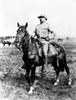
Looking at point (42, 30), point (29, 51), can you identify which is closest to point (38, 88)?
point (29, 51)

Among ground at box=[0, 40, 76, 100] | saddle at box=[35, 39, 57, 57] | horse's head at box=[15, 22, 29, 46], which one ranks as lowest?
ground at box=[0, 40, 76, 100]

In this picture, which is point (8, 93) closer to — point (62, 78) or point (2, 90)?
point (2, 90)

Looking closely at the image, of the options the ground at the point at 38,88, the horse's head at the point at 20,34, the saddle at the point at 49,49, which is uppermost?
the horse's head at the point at 20,34

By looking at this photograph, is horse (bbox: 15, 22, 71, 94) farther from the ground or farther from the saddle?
the ground

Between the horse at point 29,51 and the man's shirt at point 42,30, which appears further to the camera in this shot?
the man's shirt at point 42,30

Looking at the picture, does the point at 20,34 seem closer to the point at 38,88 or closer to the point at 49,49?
the point at 49,49

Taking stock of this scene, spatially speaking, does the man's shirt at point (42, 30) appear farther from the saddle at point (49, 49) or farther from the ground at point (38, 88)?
the ground at point (38, 88)

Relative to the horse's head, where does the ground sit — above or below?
below

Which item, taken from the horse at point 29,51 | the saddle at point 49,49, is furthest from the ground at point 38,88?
the saddle at point 49,49

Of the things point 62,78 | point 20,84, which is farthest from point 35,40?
point 62,78

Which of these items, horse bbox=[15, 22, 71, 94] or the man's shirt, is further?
the man's shirt

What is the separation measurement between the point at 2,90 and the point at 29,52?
6.30ft

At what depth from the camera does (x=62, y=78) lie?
36.9 ft

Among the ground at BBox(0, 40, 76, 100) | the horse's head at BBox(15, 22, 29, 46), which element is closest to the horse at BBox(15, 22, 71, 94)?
the horse's head at BBox(15, 22, 29, 46)
